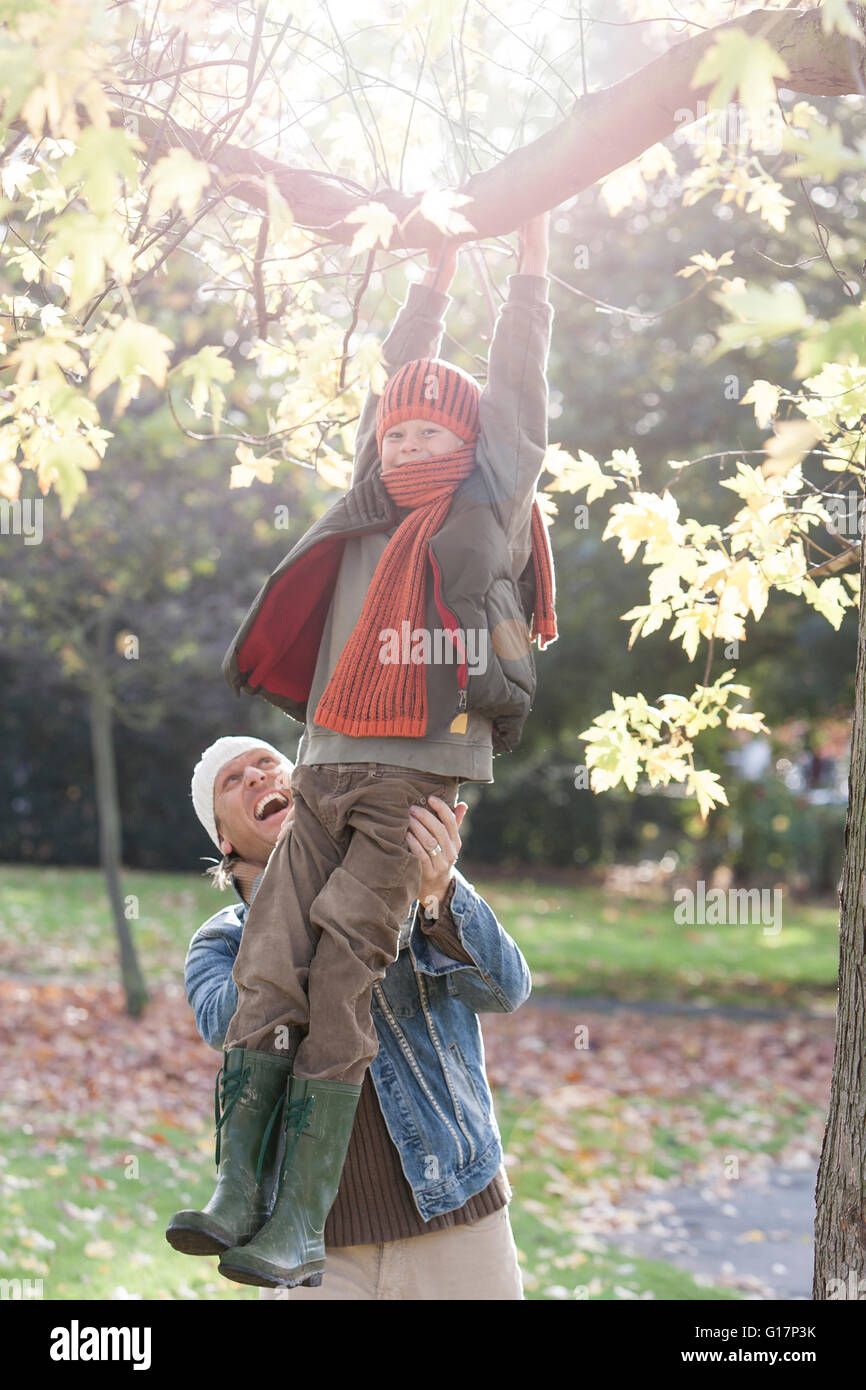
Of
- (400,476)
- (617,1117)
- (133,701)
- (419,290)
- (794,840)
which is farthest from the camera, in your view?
(794,840)

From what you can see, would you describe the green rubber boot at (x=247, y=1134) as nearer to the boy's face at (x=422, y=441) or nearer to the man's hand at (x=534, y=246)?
the boy's face at (x=422, y=441)

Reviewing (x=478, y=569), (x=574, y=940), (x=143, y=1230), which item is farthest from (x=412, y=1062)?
(x=574, y=940)

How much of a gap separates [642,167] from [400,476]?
4.62 ft

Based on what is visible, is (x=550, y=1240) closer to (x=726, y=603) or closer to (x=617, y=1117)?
(x=617, y=1117)

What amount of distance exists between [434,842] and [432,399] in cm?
85

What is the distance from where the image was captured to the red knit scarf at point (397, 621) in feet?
7.75

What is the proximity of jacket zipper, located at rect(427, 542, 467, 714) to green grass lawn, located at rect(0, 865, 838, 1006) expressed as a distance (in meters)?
8.02

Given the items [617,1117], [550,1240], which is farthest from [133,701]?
[550,1240]

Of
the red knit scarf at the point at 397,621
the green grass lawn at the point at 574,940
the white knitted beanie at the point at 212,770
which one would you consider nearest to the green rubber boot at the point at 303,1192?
the red knit scarf at the point at 397,621

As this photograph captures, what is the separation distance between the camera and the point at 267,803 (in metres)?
2.77

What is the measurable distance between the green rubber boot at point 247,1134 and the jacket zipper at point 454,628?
0.72 m

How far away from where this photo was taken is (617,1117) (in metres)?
8.16

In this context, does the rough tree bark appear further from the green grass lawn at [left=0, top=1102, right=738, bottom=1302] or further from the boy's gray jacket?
the green grass lawn at [left=0, top=1102, right=738, bottom=1302]

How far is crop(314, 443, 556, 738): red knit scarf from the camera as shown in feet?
7.75
